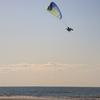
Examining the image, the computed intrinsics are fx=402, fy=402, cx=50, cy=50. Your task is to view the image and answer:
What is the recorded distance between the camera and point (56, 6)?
30594mm

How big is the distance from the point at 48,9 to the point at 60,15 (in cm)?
117

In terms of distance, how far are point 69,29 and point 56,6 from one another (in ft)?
7.39

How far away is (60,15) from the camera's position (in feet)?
97.2

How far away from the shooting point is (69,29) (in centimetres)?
2962

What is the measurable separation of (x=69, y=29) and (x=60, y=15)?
1228 millimetres

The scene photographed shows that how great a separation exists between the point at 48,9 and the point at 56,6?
2.50ft

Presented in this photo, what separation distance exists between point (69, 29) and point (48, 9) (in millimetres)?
2260

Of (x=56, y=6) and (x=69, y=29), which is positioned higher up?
(x=56, y=6)

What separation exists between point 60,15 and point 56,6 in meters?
1.25

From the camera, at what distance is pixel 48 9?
30.2 m
